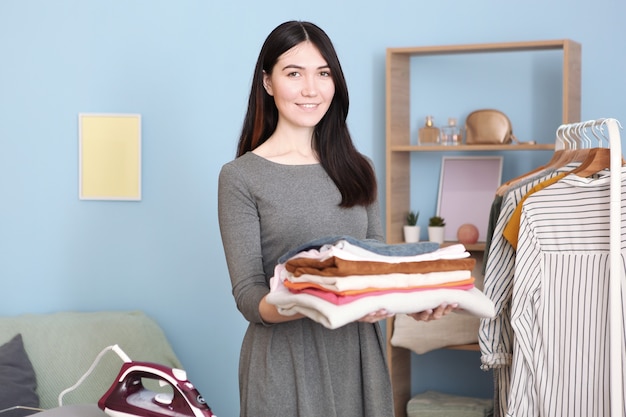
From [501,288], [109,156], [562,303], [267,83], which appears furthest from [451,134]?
[267,83]

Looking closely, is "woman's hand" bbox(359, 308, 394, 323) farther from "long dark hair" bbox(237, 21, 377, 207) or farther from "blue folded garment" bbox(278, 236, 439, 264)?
"long dark hair" bbox(237, 21, 377, 207)

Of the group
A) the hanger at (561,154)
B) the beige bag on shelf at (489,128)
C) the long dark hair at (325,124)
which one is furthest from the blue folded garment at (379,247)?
the beige bag on shelf at (489,128)

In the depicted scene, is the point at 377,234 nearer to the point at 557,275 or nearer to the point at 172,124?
the point at 557,275

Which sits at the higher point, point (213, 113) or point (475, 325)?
point (213, 113)

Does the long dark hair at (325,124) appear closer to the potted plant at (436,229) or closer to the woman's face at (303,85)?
the woman's face at (303,85)

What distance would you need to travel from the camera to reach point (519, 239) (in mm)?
2529

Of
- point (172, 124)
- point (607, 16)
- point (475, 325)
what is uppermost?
point (607, 16)

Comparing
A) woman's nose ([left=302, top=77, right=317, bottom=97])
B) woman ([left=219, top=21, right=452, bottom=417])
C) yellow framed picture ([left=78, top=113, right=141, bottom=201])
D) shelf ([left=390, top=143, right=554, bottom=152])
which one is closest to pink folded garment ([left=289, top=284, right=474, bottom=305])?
woman ([left=219, top=21, right=452, bottom=417])

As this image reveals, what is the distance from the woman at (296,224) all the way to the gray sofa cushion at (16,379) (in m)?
1.49

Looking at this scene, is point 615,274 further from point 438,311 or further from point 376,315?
point 376,315

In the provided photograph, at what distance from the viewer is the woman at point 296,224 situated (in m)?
1.89

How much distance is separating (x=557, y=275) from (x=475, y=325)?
0.84 meters

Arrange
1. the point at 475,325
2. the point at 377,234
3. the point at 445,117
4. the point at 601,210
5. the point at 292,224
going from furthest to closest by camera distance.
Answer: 1. the point at 445,117
2. the point at 475,325
3. the point at 601,210
4. the point at 377,234
5. the point at 292,224

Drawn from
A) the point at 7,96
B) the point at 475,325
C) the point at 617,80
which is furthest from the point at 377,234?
the point at 7,96
